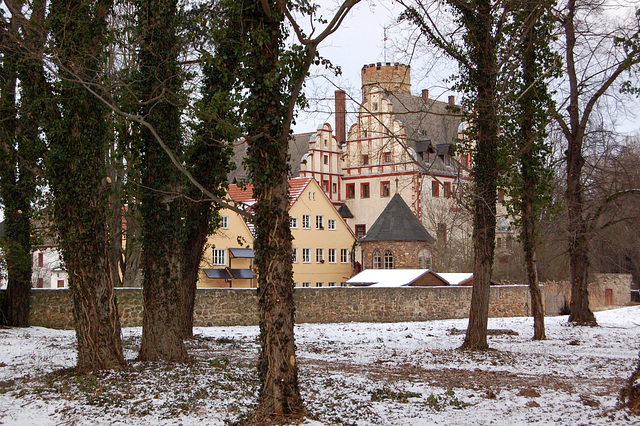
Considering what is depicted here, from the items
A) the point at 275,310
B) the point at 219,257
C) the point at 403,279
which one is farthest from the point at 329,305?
the point at 219,257

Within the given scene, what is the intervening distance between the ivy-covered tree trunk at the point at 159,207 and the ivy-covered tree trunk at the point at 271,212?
11.4 feet

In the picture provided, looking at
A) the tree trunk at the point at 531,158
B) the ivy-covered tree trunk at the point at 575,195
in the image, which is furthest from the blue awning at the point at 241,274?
the tree trunk at the point at 531,158

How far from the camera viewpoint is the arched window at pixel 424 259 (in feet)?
154

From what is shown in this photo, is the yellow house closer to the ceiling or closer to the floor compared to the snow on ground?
closer to the ceiling

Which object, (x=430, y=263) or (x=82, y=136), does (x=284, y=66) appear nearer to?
(x=82, y=136)

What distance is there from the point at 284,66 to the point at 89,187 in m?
4.06

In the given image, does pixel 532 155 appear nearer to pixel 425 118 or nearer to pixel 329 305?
pixel 425 118

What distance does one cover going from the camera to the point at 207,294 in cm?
2178

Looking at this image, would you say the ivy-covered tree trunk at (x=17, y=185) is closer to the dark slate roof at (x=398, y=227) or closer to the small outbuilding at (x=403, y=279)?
the small outbuilding at (x=403, y=279)

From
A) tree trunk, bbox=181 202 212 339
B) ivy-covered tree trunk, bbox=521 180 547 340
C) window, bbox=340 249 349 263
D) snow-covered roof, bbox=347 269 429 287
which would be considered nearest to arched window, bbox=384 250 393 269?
window, bbox=340 249 349 263

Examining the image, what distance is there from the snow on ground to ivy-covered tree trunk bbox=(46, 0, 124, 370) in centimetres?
61

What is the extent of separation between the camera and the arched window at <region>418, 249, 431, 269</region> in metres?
47.0

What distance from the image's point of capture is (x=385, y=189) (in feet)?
194

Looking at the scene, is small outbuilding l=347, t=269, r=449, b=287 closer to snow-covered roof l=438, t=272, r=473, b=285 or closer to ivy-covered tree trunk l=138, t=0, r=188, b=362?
snow-covered roof l=438, t=272, r=473, b=285
